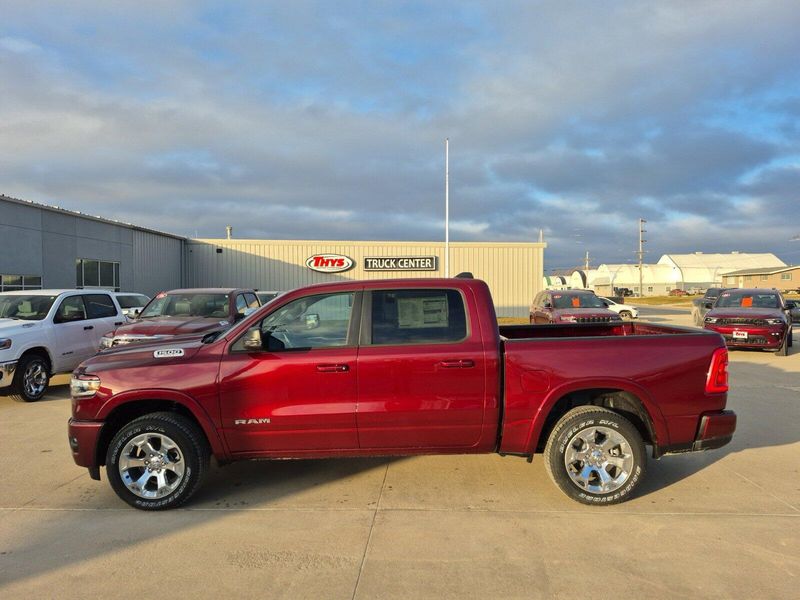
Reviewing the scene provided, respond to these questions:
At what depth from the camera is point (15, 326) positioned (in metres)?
8.23

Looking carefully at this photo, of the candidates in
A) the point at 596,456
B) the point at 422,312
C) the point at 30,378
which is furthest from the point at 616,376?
the point at 30,378

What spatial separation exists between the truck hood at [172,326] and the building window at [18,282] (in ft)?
30.0

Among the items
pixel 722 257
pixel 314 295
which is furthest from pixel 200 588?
pixel 722 257

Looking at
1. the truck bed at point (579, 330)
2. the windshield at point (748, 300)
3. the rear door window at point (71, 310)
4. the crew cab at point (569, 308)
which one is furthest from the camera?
the crew cab at point (569, 308)

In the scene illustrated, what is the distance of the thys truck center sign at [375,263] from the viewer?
1035 inches

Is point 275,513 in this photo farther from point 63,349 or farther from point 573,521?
point 63,349

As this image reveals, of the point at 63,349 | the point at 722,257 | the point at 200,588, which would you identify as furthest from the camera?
the point at 722,257

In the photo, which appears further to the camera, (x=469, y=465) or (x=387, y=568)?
(x=469, y=465)

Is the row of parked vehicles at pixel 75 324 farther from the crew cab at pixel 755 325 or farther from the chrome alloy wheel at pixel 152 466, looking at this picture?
the crew cab at pixel 755 325

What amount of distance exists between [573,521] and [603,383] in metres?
1.07

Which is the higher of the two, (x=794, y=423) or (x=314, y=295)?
(x=314, y=295)

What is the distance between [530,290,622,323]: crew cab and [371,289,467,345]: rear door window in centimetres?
1120

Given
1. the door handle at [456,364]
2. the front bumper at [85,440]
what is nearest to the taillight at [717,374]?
the door handle at [456,364]

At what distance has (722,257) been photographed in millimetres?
120875
